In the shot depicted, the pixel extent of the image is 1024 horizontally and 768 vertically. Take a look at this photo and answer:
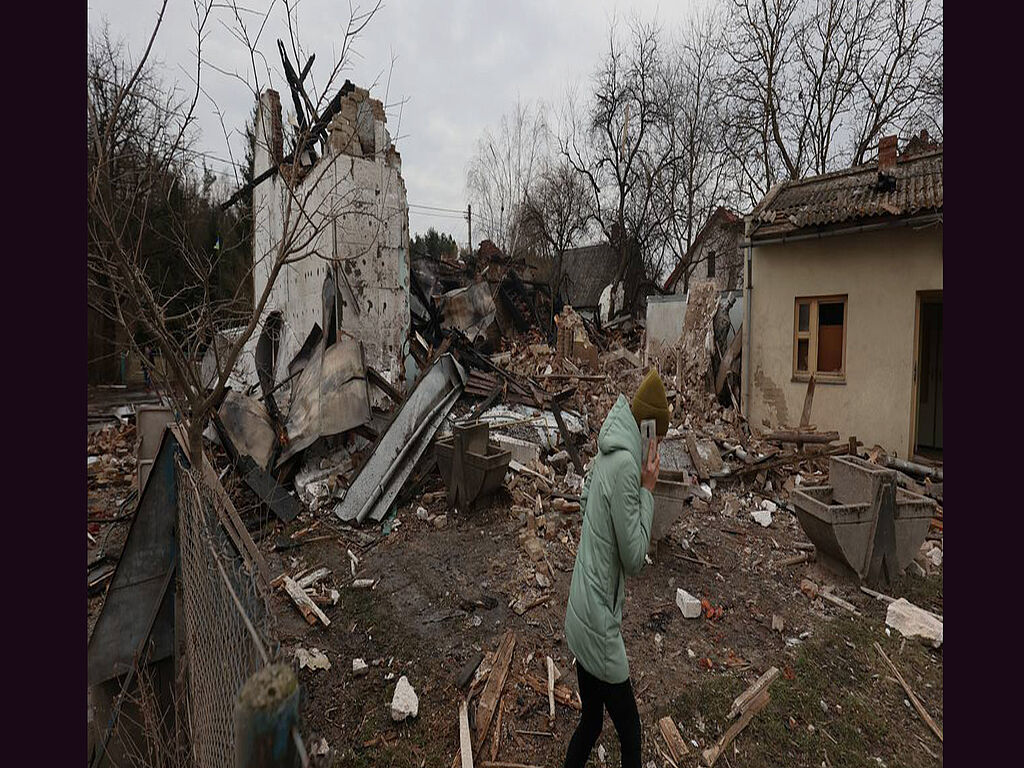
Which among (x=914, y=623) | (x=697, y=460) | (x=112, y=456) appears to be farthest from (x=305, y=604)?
(x=112, y=456)

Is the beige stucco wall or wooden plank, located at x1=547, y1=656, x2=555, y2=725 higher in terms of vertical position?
the beige stucco wall

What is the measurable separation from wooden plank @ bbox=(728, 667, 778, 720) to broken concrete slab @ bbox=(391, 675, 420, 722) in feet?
7.00

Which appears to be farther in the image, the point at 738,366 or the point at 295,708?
the point at 738,366

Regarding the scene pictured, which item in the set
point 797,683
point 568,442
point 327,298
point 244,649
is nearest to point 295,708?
point 244,649

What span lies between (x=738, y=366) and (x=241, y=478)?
950cm

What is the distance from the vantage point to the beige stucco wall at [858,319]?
8.20 m

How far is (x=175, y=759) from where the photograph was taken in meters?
3.18

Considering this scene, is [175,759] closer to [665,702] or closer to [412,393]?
[665,702]

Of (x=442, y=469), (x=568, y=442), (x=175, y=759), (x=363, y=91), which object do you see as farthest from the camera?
(x=363, y=91)

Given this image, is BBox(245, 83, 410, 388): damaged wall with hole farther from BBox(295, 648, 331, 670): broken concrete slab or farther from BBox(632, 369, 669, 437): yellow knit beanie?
BBox(632, 369, 669, 437): yellow knit beanie

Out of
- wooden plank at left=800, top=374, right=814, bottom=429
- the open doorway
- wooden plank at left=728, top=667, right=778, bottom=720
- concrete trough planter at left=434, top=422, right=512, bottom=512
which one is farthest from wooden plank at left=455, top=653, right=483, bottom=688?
the open doorway

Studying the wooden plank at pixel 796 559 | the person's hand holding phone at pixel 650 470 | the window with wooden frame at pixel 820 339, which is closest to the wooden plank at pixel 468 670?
the person's hand holding phone at pixel 650 470

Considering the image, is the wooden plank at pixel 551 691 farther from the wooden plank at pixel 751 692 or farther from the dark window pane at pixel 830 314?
the dark window pane at pixel 830 314

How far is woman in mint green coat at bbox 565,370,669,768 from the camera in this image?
8.01ft
